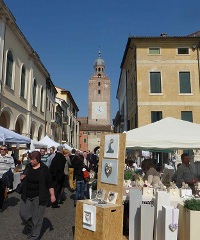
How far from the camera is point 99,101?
85.4 m

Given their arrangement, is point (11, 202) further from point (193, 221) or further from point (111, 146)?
point (193, 221)

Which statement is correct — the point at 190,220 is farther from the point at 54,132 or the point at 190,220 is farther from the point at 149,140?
the point at 54,132

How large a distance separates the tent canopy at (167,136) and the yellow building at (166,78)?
1480cm

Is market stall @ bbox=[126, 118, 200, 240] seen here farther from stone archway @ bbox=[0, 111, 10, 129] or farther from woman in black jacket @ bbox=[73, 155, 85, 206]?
stone archway @ bbox=[0, 111, 10, 129]

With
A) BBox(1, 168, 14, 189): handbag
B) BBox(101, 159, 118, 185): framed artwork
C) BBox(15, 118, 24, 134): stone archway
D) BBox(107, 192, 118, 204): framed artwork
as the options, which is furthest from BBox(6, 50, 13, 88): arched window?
BBox(107, 192, 118, 204): framed artwork

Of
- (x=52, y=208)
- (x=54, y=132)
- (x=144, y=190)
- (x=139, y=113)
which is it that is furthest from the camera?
(x=54, y=132)

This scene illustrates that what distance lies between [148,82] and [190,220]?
1947 cm

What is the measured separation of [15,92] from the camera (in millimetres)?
20297

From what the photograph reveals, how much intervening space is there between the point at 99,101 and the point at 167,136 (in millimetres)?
78909

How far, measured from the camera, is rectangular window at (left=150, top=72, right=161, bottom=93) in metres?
22.5

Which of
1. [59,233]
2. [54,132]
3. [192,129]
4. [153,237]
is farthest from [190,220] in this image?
[54,132]

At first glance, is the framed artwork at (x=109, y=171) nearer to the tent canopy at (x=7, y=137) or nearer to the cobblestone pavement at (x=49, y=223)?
the cobblestone pavement at (x=49, y=223)

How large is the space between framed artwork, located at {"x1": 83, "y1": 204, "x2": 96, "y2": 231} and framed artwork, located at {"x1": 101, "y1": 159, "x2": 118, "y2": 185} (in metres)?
0.66

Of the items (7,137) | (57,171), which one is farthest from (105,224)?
(7,137)
